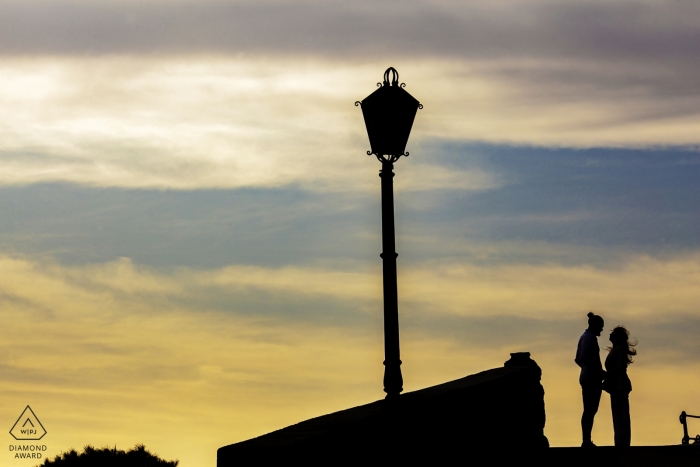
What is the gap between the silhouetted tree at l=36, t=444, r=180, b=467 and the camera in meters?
42.1

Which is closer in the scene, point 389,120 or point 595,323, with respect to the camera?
point 389,120

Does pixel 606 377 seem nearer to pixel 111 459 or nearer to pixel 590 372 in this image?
pixel 590 372

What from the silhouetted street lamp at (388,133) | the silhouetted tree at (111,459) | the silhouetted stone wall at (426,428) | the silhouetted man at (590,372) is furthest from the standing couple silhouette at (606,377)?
the silhouetted tree at (111,459)

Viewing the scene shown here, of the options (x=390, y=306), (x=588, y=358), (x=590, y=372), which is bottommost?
(x=390, y=306)

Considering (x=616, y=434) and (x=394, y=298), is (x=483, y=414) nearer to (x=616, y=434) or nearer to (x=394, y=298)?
(x=394, y=298)

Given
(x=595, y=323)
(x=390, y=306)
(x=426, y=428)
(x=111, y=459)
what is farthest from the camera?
(x=111, y=459)

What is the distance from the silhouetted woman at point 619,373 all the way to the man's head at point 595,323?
→ 2.25ft

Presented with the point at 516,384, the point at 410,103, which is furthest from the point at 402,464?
the point at 516,384

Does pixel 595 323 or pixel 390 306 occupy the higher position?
pixel 595 323

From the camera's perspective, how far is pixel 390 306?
364 inches

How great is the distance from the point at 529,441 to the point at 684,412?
8.92 metres

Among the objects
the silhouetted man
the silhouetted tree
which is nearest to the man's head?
the silhouetted man

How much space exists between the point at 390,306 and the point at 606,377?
27.0 feet

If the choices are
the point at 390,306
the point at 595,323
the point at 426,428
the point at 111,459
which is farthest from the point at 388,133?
the point at 111,459
